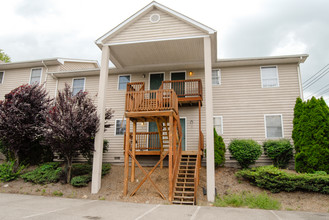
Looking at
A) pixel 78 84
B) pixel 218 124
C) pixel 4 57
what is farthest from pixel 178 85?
pixel 4 57

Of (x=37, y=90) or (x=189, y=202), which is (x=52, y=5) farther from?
(x=189, y=202)

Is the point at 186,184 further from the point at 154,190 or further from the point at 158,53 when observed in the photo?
the point at 158,53

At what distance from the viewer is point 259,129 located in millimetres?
12555

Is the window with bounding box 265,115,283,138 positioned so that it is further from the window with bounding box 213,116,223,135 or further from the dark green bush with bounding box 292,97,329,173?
the window with bounding box 213,116,223,135

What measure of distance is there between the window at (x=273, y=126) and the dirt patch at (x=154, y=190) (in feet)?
9.35

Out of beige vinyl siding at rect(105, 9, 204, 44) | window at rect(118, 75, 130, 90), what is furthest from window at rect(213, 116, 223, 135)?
window at rect(118, 75, 130, 90)

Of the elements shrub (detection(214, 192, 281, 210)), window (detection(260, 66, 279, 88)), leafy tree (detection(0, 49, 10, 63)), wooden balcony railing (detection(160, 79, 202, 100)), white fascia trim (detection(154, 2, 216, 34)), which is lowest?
shrub (detection(214, 192, 281, 210))

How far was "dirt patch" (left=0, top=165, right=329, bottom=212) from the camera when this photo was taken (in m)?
8.48

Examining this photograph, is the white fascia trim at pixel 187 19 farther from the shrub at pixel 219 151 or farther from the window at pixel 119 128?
the window at pixel 119 128

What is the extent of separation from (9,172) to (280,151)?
12.9 m

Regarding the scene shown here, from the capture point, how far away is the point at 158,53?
41.0ft

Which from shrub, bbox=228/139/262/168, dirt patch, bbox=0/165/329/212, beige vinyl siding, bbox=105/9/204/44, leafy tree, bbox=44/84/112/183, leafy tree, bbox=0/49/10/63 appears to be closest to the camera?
dirt patch, bbox=0/165/329/212

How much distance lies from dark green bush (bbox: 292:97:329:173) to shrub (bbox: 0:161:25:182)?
12.9 m

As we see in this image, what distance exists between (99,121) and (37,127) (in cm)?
358
